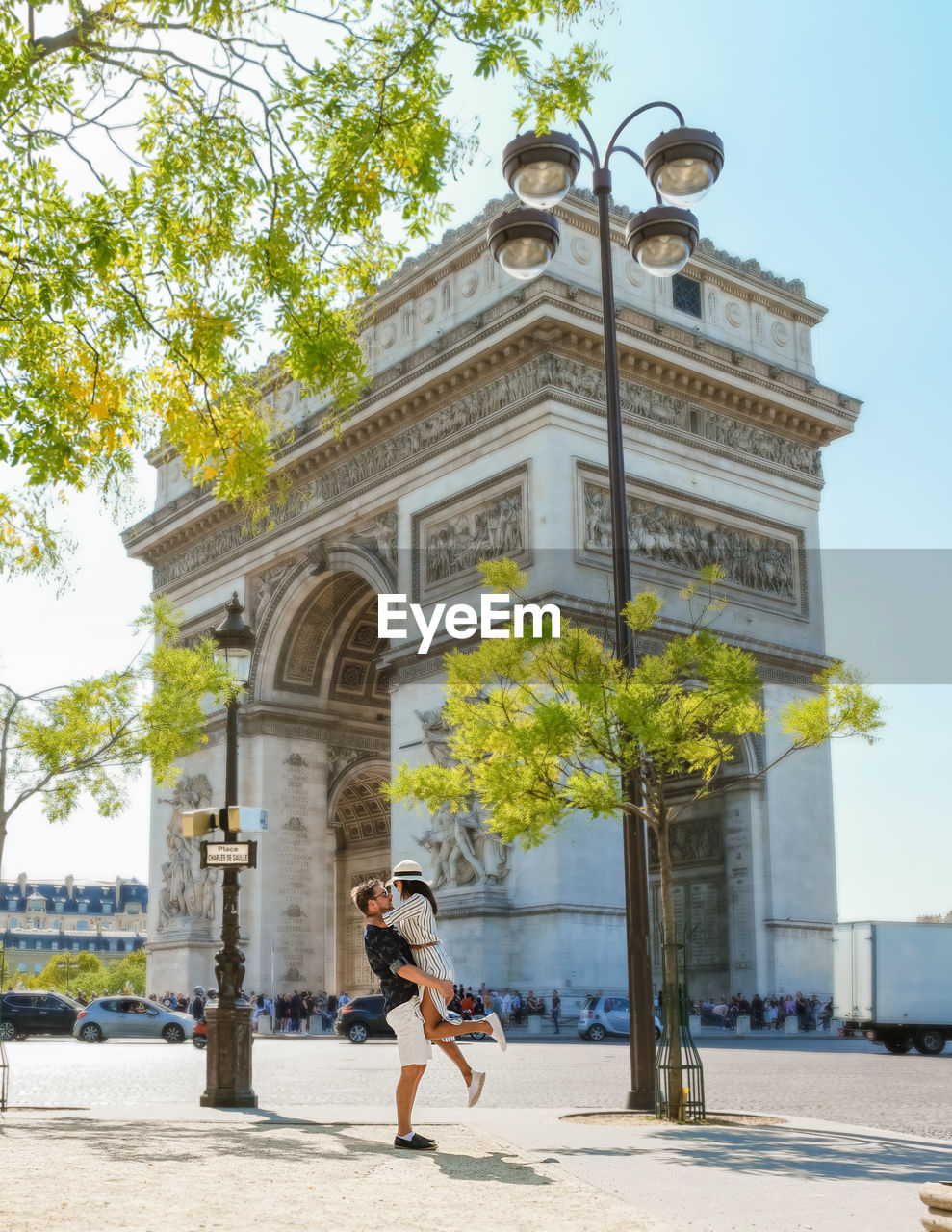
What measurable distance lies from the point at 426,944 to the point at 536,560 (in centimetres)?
2149

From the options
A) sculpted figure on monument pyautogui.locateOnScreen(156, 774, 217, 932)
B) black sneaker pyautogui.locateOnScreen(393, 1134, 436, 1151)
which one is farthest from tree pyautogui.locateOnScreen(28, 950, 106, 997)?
black sneaker pyautogui.locateOnScreen(393, 1134, 436, 1151)

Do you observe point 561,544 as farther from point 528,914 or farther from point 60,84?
point 60,84

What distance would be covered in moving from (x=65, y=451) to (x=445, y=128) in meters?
4.00

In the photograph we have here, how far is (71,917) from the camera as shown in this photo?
6220 inches

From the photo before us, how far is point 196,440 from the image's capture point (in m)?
13.0

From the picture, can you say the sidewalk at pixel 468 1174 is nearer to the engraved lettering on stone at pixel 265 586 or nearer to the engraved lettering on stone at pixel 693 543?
the engraved lettering on stone at pixel 693 543

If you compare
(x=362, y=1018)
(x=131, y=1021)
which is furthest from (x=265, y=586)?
(x=362, y=1018)

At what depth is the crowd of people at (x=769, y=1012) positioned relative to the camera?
3190 cm

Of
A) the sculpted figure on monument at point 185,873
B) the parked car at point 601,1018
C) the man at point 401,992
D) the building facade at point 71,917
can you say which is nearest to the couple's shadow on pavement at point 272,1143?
the man at point 401,992

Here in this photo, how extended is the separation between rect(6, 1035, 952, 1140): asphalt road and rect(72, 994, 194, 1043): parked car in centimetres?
607

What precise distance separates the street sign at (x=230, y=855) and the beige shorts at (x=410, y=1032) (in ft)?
17.8

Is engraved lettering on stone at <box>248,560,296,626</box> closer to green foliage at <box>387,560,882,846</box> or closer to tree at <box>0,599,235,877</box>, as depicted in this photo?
tree at <box>0,599,235,877</box>

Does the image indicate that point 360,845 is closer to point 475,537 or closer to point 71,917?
point 475,537

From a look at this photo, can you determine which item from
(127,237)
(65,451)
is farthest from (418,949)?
(127,237)
